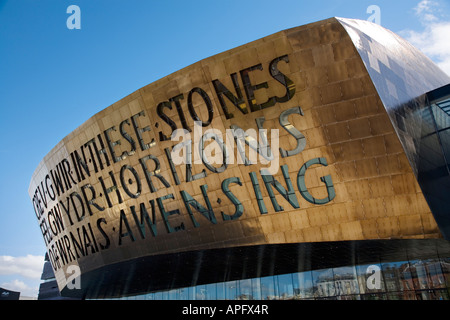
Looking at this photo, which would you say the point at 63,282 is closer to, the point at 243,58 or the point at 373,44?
the point at 243,58

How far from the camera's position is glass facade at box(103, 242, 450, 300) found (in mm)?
23281

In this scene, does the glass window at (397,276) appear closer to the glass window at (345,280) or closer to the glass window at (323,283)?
the glass window at (345,280)

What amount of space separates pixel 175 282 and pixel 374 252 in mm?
15939

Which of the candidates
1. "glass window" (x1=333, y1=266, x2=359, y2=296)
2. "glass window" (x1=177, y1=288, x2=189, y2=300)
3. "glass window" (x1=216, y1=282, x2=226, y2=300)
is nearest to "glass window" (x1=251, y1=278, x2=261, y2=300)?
"glass window" (x1=216, y1=282, x2=226, y2=300)

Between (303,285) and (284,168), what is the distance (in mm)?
11662

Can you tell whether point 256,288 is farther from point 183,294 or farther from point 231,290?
point 183,294

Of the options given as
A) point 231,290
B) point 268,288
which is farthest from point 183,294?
point 268,288

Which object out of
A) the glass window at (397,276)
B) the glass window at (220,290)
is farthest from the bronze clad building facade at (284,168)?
the glass window at (220,290)

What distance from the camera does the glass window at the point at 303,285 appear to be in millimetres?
26656

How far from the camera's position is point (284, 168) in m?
18.5

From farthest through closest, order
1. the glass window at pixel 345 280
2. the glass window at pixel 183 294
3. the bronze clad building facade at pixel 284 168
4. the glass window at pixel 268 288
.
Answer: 1. the glass window at pixel 183 294
2. the glass window at pixel 268 288
3. the glass window at pixel 345 280
4. the bronze clad building facade at pixel 284 168

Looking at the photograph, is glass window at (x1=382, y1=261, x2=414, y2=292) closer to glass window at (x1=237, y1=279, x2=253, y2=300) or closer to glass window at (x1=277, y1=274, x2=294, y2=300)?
glass window at (x1=277, y1=274, x2=294, y2=300)

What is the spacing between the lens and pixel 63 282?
3469cm
